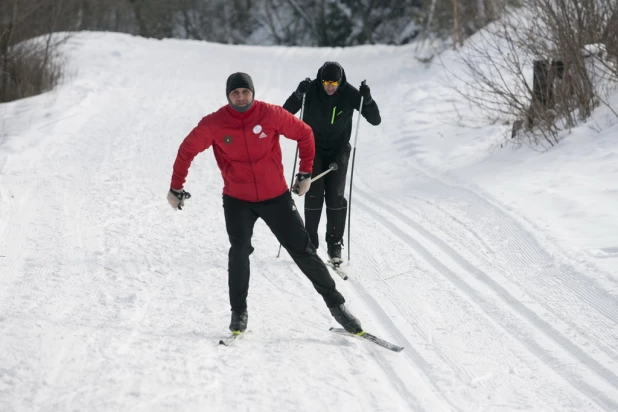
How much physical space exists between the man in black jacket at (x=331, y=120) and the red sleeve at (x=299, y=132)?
4.09 feet

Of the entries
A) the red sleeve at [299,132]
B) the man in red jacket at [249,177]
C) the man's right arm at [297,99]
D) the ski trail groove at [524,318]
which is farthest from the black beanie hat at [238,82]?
the ski trail groove at [524,318]

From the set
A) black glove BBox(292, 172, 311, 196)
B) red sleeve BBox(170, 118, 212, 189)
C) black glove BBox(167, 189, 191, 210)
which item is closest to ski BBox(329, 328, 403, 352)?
black glove BBox(292, 172, 311, 196)

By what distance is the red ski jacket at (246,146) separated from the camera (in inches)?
184

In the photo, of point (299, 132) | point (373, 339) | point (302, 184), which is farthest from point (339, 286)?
point (299, 132)

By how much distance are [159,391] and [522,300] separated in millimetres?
2827

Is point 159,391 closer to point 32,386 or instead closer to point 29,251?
point 32,386

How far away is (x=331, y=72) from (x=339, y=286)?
172cm

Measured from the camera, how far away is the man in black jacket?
250 inches

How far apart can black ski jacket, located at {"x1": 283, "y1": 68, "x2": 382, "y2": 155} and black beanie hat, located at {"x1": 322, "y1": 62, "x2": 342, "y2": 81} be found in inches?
7.0

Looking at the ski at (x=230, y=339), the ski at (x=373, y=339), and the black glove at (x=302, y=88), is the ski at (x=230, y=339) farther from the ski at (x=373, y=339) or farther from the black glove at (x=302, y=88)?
the black glove at (x=302, y=88)

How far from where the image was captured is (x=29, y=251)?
265 inches

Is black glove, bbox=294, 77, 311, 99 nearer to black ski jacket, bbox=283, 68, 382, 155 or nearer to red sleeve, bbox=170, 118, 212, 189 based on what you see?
black ski jacket, bbox=283, 68, 382, 155

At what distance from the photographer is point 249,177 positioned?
4.83 meters

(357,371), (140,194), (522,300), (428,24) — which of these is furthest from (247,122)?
(428,24)
